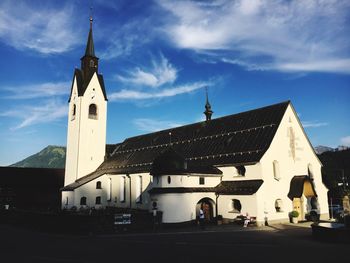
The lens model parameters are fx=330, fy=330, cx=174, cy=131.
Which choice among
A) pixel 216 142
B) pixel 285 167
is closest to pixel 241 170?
pixel 285 167

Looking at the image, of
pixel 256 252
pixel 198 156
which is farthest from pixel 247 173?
pixel 256 252

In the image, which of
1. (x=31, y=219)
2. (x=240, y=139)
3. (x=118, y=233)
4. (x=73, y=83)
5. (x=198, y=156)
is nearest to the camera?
(x=118, y=233)

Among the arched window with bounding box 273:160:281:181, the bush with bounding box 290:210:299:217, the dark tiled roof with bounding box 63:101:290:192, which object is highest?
the dark tiled roof with bounding box 63:101:290:192

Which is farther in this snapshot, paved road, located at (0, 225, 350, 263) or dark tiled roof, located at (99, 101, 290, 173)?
dark tiled roof, located at (99, 101, 290, 173)

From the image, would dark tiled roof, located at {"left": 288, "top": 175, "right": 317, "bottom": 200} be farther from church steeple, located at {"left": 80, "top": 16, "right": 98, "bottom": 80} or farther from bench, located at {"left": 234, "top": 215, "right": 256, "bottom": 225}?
church steeple, located at {"left": 80, "top": 16, "right": 98, "bottom": 80}

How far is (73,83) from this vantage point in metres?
53.1

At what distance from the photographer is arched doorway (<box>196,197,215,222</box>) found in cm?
3303

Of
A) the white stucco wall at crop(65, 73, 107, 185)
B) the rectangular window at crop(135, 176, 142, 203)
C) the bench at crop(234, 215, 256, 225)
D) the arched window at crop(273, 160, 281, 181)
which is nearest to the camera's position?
the bench at crop(234, 215, 256, 225)

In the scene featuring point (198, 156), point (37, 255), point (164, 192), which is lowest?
point (37, 255)

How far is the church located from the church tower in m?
0.59

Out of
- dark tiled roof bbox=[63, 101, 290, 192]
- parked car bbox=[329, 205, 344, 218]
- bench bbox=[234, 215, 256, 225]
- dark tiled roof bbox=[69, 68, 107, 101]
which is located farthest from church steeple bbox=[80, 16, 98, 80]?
parked car bbox=[329, 205, 344, 218]

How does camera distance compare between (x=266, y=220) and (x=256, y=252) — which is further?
(x=266, y=220)

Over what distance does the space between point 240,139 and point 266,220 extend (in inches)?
366

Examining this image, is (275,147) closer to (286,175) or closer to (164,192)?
(286,175)
